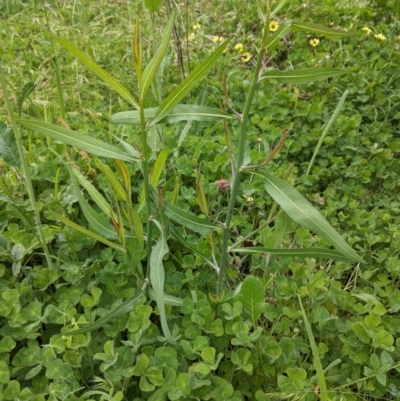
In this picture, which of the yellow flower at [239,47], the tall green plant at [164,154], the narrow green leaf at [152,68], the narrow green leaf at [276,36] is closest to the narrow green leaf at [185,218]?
the tall green plant at [164,154]

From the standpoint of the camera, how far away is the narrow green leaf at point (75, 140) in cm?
105

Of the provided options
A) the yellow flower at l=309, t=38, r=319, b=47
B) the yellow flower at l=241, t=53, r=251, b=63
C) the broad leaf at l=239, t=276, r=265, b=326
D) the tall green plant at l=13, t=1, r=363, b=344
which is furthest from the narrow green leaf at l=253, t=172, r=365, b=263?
the yellow flower at l=309, t=38, r=319, b=47

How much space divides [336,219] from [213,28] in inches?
79.9

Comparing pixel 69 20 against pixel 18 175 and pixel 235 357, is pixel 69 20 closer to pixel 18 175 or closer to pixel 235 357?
pixel 18 175

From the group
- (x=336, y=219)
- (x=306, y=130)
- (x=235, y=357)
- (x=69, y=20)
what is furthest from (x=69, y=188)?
(x=69, y=20)

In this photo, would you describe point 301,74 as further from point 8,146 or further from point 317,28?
point 8,146

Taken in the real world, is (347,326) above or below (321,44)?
below

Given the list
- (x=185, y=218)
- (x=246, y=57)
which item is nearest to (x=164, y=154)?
(x=185, y=218)

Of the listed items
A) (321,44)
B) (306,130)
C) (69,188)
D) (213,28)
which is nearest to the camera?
(69,188)

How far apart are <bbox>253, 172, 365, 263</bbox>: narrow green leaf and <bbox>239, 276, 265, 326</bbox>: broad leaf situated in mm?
326

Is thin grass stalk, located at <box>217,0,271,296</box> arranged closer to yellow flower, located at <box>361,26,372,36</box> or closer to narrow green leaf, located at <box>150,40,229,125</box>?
narrow green leaf, located at <box>150,40,229,125</box>

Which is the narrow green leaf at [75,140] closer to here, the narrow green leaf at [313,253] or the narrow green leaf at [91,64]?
the narrow green leaf at [91,64]

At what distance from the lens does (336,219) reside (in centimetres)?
173

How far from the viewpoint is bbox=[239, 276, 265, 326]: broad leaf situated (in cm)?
123
